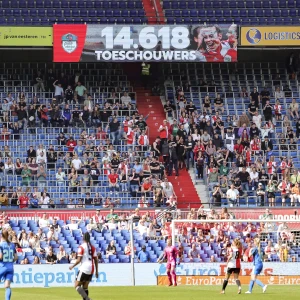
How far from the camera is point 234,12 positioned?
47438 millimetres

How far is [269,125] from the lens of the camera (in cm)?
4428

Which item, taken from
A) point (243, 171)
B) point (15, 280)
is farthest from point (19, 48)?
point (15, 280)

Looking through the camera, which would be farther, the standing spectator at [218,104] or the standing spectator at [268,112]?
the standing spectator at [218,104]

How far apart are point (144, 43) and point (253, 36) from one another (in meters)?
4.94

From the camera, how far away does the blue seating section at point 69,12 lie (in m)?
45.4

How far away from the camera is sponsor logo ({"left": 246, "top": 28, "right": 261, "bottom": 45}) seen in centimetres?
4562

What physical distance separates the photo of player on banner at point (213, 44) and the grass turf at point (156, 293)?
15.3 metres

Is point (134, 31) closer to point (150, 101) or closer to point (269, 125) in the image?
point (150, 101)

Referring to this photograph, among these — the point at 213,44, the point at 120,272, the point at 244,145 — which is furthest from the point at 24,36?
the point at 120,272

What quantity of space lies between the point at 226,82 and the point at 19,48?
974 centimetres

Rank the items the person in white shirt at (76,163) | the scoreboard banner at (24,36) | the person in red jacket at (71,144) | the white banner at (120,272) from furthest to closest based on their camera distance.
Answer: the scoreboard banner at (24,36)
the person in red jacket at (71,144)
the person in white shirt at (76,163)
the white banner at (120,272)

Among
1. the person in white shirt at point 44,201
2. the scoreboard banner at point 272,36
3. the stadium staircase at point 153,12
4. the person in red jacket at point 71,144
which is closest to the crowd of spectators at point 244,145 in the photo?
the scoreboard banner at point 272,36

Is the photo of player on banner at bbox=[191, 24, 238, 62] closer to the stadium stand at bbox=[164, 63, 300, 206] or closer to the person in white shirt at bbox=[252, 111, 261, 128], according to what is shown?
the stadium stand at bbox=[164, 63, 300, 206]

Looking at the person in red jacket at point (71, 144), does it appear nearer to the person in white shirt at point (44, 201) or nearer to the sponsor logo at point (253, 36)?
the person in white shirt at point (44, 201)
